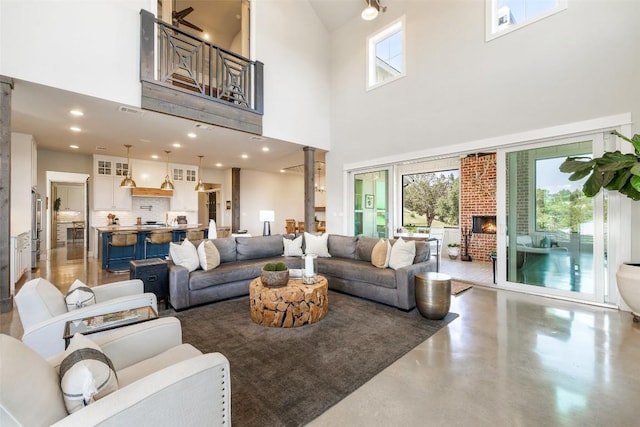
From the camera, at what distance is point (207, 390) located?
1.21 meters

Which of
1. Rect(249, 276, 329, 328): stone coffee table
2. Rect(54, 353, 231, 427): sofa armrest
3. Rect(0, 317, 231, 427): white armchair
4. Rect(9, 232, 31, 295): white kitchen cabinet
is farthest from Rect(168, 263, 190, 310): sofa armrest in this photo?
Rect(54, 353, 231, 427): sofa armrest

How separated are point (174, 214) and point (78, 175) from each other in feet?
8.77

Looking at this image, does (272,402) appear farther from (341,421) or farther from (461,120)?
(461,120)

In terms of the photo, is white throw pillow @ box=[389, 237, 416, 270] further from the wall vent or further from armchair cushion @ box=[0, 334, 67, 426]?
the wall vent

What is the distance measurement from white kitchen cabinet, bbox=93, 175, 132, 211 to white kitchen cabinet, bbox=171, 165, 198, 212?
4.22 feet

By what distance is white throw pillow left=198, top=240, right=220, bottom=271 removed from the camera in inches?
154

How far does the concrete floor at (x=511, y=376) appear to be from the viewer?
1.74 meters

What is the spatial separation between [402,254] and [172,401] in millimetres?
3247

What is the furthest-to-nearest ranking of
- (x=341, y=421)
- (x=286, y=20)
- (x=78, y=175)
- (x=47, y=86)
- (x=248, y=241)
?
1. (x=78, y=175)
2. (x=286, y=20)
3. (x=248, y=241)
4. (x=47, y=86)
5. (x=341, y=421)

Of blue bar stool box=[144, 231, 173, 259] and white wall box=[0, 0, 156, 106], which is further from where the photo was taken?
blue bar stool box=[144, 231, 173, 259]

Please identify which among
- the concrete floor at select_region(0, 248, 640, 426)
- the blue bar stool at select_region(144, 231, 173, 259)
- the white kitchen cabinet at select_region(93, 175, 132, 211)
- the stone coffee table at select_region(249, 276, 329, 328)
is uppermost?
the white kitchen cabinet at select_region(93, 175, 132, 211)

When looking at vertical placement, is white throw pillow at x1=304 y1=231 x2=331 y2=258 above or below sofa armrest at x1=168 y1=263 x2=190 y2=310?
above

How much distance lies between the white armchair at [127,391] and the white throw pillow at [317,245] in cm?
355

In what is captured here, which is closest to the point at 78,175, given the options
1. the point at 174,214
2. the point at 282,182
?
the point at 174,214
